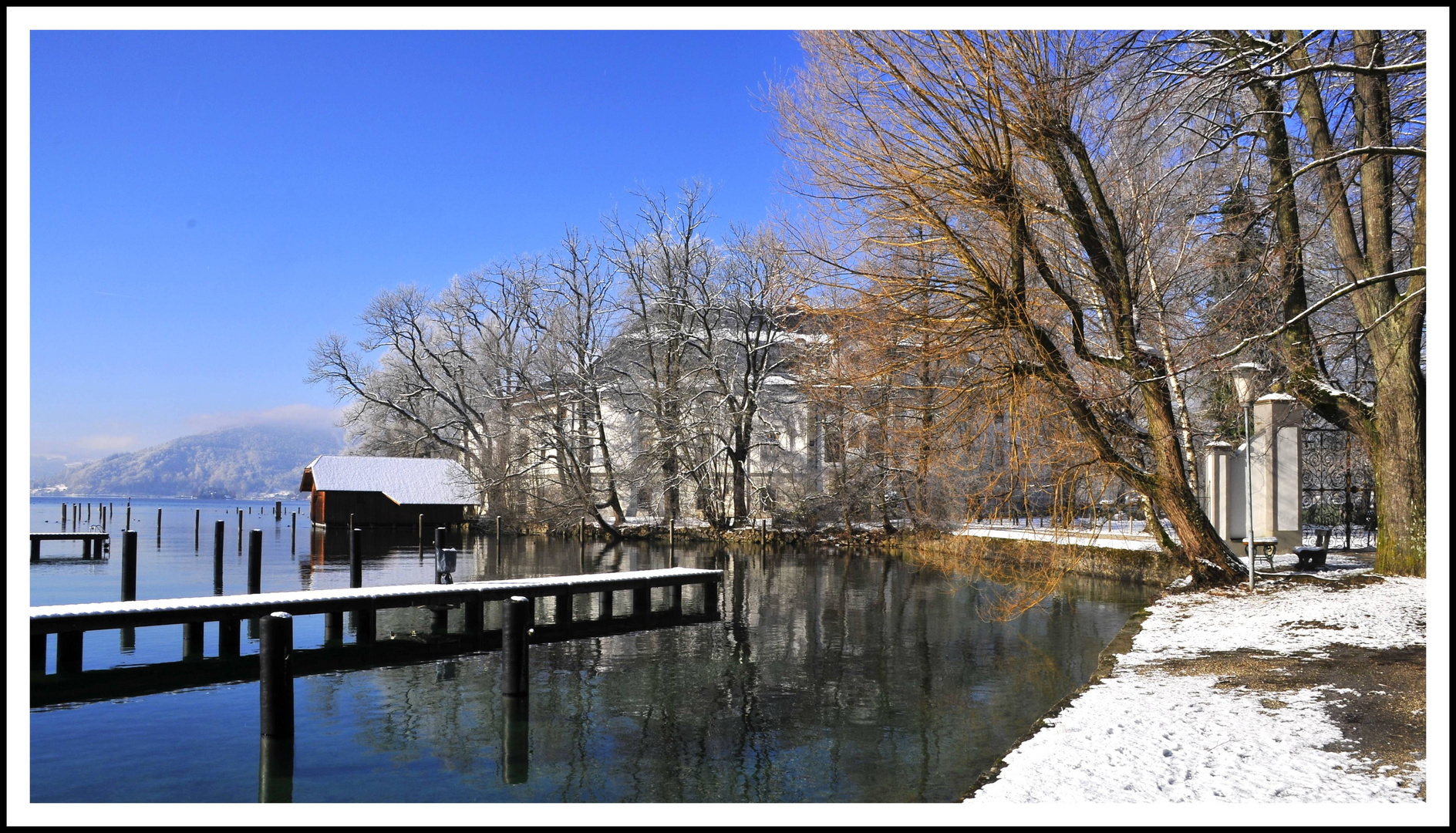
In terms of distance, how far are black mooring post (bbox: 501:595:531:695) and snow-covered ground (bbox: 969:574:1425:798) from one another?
507cm

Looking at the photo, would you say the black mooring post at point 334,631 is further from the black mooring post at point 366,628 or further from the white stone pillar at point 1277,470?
the white stone pillar at point 1277,470

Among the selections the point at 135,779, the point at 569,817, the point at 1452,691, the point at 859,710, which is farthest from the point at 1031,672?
the point at 135,779

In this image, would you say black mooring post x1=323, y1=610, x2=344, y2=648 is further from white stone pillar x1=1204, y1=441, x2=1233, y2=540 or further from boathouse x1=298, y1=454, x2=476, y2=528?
boathouse x1=298, y1=454, x2=476, y2=528

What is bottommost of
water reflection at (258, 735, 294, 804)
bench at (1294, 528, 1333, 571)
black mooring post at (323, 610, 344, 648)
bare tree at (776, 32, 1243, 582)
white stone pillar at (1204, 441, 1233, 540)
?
black mooring post at (323, 610, 344, 648)

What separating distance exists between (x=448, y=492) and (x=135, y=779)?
4338 centimetres

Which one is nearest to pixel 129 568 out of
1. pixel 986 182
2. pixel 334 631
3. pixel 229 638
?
pixel 334 631

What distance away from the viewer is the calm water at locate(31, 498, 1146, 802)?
736cm

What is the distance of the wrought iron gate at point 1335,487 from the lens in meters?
23.0

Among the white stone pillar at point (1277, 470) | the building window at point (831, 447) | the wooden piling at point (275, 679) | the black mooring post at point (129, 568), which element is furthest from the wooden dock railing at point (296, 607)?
the building window at point (831, 447)

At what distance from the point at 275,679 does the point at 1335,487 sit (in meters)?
22.3

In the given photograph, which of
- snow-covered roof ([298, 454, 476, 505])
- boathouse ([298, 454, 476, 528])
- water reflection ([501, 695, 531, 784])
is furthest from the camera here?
boathouse ([298, 454, 476, 528])

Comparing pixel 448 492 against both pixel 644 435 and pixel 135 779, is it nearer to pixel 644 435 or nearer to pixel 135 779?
pixel 644 435

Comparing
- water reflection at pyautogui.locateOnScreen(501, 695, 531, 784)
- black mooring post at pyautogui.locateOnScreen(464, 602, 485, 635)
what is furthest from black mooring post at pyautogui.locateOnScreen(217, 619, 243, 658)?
water reflection at pyautogui.locateOnScreen(501, 695, 531, 784)

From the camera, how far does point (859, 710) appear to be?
946 cm
